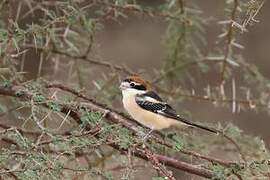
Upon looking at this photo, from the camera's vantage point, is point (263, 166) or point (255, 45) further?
point (255, 45)

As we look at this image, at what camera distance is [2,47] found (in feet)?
9.87

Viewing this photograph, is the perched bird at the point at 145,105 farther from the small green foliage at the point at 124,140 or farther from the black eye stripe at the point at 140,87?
the small green foliage at the point at 124,140

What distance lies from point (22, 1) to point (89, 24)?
518 millimetres

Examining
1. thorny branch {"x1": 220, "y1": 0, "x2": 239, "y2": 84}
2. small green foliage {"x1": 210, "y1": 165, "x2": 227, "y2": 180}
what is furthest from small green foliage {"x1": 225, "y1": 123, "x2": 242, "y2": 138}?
thorny branch {"x1": 220, "y1": 0, "x2": 239, "y2": 84}

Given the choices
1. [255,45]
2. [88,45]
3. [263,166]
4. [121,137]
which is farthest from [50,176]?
[255,45]

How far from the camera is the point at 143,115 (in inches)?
144

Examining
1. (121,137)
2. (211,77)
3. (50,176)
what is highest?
(211,77)

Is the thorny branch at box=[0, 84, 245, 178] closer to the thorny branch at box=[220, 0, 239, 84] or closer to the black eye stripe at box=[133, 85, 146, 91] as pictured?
the black eye stripe at box=[133, 85, 146, 91]

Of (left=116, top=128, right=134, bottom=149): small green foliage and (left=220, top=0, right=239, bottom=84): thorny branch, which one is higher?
(left=220, top=0, right=239, bottom=84): thorny branch

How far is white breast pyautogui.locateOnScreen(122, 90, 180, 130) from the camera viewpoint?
11.6 feet

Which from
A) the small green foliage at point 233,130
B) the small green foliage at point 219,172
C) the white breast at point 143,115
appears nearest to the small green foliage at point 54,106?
Result: the small green foliage at point 219,172

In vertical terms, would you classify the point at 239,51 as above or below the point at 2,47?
above

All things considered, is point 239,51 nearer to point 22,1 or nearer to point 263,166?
point 22,1

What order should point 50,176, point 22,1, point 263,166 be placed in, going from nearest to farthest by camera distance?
point 50,176 < point 263,166 < point 22,1
